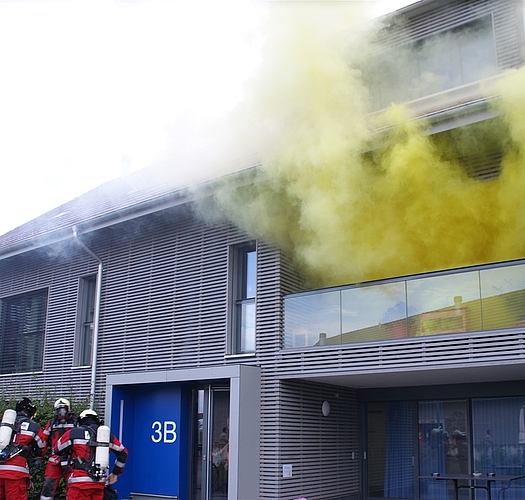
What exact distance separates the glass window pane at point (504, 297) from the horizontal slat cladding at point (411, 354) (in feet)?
0.63

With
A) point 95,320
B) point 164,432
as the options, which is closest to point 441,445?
point 164,432

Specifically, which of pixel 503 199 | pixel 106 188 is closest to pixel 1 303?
pixel 106 188

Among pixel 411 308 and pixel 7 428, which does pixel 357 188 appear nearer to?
pixel 411 308

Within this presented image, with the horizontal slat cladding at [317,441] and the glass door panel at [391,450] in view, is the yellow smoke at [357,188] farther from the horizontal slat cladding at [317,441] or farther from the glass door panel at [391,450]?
the glass door panel at [391,450]

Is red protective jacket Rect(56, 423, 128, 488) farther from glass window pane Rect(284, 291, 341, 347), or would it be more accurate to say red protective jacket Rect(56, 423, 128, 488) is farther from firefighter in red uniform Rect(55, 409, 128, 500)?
glass window pane Rect(284, 291, 341, 347)

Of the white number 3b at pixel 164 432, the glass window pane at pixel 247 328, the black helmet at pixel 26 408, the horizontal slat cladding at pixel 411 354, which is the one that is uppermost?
the glass window pane at pixel 247 328

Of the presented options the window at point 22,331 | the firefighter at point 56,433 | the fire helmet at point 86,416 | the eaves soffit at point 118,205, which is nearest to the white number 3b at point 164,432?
the firefighter at point 56,433

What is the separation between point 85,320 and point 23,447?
4415mm

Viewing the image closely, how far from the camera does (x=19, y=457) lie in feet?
32.1

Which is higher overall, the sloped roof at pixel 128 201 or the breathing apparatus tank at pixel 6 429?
the sloped roof at pixel 128 201

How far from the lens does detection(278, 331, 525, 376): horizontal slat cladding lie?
27.4ft

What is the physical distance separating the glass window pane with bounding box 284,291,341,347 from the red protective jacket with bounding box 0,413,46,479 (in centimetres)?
403

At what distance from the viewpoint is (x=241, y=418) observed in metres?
10.1

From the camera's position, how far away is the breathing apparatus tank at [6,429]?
31.4ft
